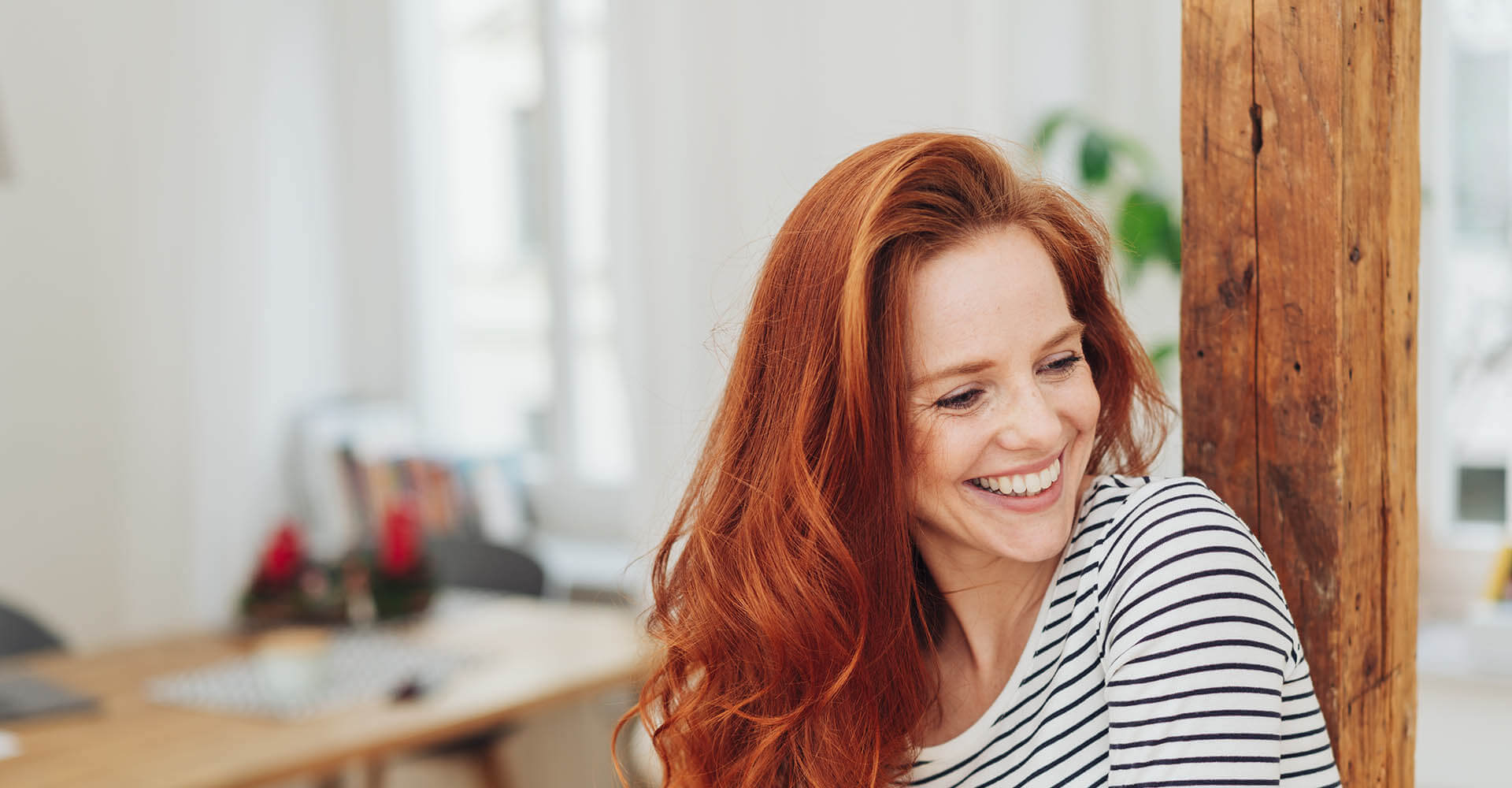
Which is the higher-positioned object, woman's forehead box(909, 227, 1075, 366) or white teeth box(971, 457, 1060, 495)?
woman's forehead box(909, 227, 1075, 366)

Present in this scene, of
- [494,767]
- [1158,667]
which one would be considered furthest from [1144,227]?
[494,767]

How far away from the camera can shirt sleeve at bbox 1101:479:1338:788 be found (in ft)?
3.06

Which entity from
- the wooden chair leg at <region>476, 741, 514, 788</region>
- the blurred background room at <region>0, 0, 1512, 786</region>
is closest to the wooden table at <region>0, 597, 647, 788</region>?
the blurred background room at <region>0, 0, 1512, 786</region>

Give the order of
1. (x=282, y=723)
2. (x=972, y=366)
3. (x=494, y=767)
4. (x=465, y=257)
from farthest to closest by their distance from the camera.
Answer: (x=465, y=257) < (x=494, y=767) < (x=282, y=723) < (x=972, y=366)

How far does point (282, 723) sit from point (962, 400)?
4.84ft

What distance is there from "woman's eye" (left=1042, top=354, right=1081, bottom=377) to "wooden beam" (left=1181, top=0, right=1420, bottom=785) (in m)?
0.18

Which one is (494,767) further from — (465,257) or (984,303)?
(465,257)

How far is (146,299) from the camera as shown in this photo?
3688 mm

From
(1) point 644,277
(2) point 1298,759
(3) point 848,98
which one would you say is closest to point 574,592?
(1) point 644,277

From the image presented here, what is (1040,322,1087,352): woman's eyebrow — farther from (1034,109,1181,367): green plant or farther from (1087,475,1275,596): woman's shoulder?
(1034,109,1181,367): green plant

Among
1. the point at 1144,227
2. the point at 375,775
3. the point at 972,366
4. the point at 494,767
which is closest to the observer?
the point at 972,366

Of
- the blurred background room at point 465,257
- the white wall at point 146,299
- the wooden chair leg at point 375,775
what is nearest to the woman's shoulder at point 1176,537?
the blurred background room at point 465,257

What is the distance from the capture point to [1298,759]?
3.38ft

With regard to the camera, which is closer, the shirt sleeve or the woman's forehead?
the shirt sleeve
